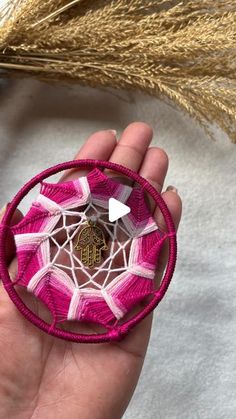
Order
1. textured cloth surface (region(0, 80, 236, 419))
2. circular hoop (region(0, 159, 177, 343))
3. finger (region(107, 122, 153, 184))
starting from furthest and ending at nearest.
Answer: textured cloth surface (region(0, 80, 236, 419))
finger (region(107, 122, 153, 184))
circular hoop (region(0, 159, 177, 343))

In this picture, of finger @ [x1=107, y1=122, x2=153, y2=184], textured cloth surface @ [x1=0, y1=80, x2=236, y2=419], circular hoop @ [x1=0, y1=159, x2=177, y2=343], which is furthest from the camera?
textured cloth surface @ [x1=0, y1=80, x2=236, y2=419]

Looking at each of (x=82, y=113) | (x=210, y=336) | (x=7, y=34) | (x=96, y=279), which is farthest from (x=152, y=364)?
(x=7, y=34)

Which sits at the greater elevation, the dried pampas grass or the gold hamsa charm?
the dried pampas grass

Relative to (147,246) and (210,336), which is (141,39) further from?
(210,336)

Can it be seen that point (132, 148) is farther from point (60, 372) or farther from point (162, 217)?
point (60, 372)

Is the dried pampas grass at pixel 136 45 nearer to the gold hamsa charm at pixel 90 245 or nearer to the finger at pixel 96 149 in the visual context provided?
the finger at pixel 96 149

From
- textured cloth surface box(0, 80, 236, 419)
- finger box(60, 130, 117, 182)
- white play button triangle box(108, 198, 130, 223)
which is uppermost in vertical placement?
finger box(60, 130, 117, 182)

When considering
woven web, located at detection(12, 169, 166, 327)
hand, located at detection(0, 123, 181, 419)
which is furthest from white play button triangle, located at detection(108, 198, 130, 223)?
hand, located at detection(0, 123, 181, 419)

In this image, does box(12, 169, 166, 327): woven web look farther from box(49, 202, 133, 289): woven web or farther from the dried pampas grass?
the dried pampas grass
